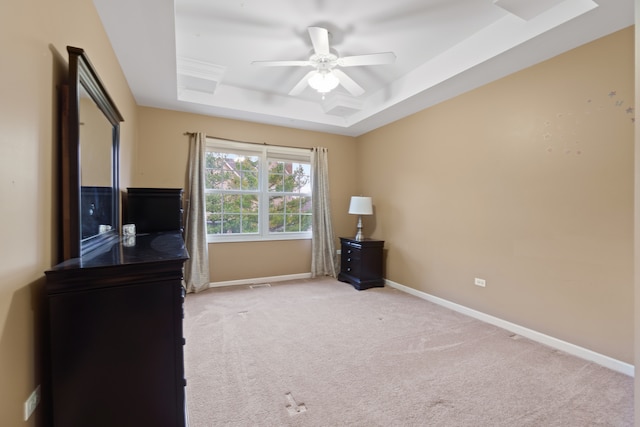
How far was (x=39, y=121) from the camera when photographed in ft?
3.98

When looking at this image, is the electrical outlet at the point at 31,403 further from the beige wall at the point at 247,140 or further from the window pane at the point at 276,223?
the window pane at the point at 276,223

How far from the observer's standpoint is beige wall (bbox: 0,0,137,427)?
3.24 ft

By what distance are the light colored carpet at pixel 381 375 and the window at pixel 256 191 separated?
1.53 metres

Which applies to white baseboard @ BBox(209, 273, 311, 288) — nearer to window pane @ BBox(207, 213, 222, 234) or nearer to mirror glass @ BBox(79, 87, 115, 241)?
window pane @ BBox(207, 213, 222, 234)

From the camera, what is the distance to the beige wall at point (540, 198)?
2.18m

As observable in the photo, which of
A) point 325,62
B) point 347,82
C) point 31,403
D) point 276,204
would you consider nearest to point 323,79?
point 325,62

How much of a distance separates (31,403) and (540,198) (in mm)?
3618

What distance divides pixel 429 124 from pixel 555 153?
156 cm

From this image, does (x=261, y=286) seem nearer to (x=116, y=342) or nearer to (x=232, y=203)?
(x=232, y=203)

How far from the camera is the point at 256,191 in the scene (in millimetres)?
4559

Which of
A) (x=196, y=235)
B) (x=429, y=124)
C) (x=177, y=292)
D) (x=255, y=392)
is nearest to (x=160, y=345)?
(x=177, y=292)

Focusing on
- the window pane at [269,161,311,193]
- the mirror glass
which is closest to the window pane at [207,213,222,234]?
the window pane at [269,161,311,193]

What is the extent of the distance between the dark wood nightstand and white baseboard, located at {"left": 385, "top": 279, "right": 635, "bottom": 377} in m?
0.83

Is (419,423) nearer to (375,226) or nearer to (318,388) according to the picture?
(318,388)
